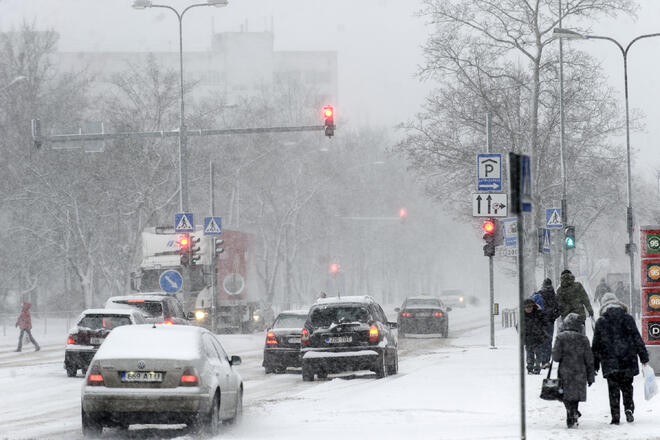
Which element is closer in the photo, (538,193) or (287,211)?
(538,193)

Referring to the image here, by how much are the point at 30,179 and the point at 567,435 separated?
46.0 m

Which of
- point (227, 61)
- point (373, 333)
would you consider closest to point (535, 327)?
point (373, 333)

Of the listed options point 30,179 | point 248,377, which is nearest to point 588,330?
point 248,377

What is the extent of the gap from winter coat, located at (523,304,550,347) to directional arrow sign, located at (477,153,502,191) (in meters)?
3.50

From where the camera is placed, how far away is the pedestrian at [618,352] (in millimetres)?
14914

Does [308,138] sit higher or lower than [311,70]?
lower

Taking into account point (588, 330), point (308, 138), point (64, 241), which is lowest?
point (588, 330)

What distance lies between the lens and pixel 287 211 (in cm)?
7225

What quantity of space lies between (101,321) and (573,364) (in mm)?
14209

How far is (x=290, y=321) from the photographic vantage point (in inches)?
1118

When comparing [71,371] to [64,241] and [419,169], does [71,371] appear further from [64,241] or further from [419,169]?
[64,241]

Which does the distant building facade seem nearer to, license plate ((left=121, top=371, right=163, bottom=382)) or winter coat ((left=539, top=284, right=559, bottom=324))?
winter coat ((left=539, top=284, right=559, bottom=324))

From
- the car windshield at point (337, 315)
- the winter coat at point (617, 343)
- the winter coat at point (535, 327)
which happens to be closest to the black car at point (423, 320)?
the car windshield at point (337, 315)

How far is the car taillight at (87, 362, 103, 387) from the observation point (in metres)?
14.3
